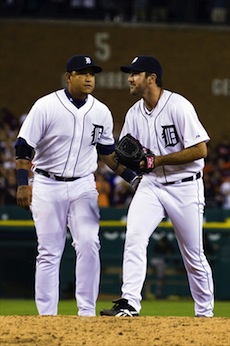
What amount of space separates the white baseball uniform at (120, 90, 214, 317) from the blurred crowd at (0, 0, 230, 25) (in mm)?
12700

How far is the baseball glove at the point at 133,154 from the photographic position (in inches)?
296

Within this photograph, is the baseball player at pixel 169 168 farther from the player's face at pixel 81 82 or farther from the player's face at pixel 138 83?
the player's face at pixel 81 82

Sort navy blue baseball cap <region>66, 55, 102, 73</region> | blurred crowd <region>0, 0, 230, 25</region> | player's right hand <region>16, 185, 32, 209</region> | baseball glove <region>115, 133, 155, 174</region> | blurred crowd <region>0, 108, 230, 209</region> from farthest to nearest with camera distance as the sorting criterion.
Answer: blurred crowd <region>0, 0, 230, 25</region>, blurred crowd <region>0, 108, 230, 209</region>, navy blue baseball cap <region>66, 55, 102, 73</region>, player's right hand <region>16, 185, 32, 209</region>, baseball glove <region>115, 133, 155, 174</region>

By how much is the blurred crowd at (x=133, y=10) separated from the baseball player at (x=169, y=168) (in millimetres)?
12647

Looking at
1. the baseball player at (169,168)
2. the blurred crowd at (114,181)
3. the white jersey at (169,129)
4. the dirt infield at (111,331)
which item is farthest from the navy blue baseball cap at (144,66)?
the blurred crowd at (114,181)

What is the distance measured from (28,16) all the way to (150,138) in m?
12.9

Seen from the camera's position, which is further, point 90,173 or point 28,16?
point 28,16

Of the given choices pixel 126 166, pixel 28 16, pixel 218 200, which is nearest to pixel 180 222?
pixel 126 166

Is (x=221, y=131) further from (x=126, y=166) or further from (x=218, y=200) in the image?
(x=126, y=166)

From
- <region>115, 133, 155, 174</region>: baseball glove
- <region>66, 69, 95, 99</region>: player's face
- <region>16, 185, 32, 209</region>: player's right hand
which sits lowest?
<region>16, 185, 32, 209</region>: player's right hand

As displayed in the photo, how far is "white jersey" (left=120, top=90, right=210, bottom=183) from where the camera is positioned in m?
7.58

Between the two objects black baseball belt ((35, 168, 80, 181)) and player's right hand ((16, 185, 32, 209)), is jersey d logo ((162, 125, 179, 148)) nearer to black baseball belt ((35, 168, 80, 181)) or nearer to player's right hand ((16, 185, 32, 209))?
black baseball belt ((35, 168, 80, 181))

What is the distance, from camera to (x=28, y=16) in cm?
2017

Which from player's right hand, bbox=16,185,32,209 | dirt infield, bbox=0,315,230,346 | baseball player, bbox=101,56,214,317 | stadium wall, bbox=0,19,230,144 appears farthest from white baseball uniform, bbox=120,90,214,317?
stadium wall, bbox=0,19,230,144
